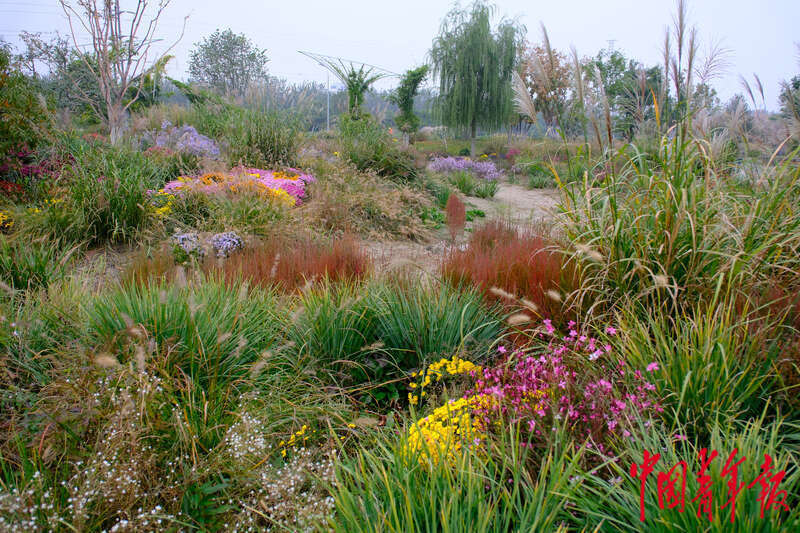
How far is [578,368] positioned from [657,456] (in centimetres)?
87

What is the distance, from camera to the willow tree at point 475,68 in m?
21.2

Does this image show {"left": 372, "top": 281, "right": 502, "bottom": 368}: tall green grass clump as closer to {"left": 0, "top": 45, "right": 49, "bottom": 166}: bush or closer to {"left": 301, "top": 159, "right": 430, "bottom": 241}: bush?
{"left": 301, "top": 159, "right": 430, "bottom": 241}: bush

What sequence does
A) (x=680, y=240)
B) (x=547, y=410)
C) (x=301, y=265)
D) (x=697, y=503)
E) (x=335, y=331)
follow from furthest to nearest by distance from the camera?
(x=301, y=265)
(x=680, y=240)
(x=335, y=331)
(x=547, y=410)
(x=697, y=503)

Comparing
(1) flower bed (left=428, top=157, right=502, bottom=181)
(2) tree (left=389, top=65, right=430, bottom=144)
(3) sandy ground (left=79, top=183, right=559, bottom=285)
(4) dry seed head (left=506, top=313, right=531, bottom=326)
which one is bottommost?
(3) sandy ground (left=79, top=183, right=559, bottom=285)

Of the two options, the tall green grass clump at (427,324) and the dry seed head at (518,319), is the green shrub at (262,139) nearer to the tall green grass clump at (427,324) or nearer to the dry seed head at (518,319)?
the tall green grass clump at (427,324)

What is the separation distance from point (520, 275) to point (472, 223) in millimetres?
4885

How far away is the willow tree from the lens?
2122 centimetres

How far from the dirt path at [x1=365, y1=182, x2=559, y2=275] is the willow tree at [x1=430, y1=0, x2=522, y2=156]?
7.21 meters

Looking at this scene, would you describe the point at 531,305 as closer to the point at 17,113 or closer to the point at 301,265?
the point at 301,265

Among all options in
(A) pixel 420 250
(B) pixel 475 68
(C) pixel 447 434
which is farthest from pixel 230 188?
(B) pixel 475 68

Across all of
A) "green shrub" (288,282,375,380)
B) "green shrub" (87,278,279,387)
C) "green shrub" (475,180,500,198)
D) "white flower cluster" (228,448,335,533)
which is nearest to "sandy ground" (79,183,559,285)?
"green shrub" (475,180,500,198)

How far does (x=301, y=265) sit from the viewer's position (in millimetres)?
4164

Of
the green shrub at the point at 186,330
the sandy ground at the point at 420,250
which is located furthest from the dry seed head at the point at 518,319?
the green shrub at the point at 186,330

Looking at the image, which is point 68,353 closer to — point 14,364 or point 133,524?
point 14,364
